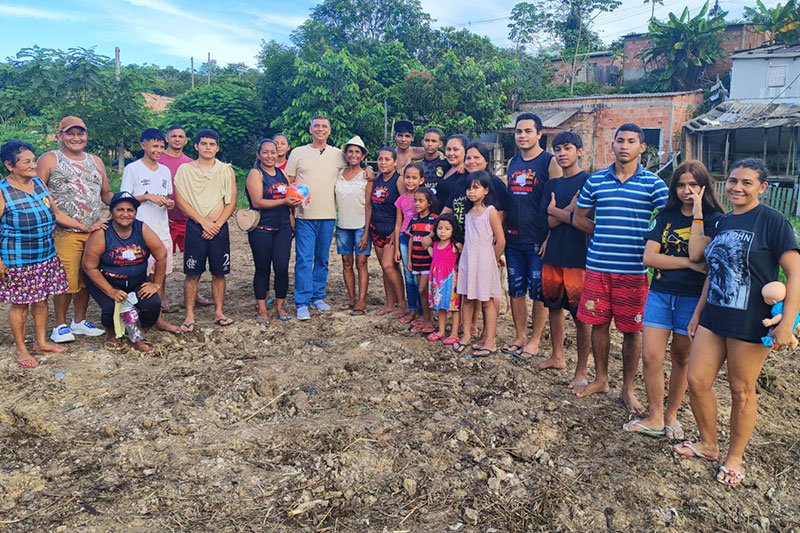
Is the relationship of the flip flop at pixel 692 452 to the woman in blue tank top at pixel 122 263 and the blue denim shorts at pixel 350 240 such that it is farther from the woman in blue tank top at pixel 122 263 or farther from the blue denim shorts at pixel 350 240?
the woman in blue tank top at pixel 122 263

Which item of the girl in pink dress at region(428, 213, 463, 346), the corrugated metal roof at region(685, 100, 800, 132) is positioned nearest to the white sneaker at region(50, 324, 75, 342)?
the girl in pink dress at region(428, 213, 463, 346)

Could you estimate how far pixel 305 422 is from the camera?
374 cm

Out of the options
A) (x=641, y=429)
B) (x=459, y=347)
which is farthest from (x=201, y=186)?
(x=641, y=429)

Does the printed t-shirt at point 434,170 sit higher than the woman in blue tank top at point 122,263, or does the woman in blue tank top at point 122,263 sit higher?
the printed t-shirt at point 434,170

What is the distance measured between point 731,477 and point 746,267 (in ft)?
3.69

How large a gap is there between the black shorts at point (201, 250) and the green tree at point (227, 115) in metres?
13.1

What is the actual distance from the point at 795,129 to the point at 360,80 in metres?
13.8

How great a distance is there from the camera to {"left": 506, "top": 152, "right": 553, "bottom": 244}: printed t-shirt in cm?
448

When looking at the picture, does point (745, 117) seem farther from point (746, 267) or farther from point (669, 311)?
point (746, 267)

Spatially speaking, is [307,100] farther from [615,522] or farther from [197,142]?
[615,522]

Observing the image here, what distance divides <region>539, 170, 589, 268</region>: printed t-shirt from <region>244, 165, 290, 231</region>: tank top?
2.52 meters

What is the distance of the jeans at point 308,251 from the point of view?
584 cm

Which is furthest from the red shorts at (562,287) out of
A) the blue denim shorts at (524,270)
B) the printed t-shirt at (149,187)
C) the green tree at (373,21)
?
the green tree at (373,21)

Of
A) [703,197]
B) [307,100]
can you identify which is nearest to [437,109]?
[307,100]
